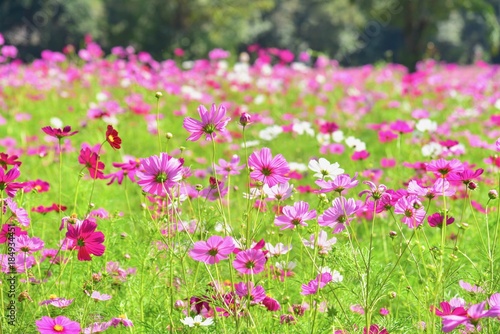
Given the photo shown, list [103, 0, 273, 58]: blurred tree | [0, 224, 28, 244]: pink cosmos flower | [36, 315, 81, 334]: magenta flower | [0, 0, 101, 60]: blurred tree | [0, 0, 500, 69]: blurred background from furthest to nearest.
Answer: [0, 0, 101, 60]: blurred tree
[103, 0, 273, 58]: blurred tree
[0, 0, 500, 69]: blurred background
[0, 224, 28, 244]: pink cosmos flower
[36, 315, 81, 334]: magenta flower

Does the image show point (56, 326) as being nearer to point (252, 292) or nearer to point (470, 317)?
point (252, 292)

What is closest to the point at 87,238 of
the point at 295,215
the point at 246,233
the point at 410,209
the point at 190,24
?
the point at 246,233

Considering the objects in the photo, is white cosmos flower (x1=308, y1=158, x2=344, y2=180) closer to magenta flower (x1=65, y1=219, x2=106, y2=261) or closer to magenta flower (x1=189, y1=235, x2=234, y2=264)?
magenta flower (x1=189, y1=235, x2=234, y2=264)

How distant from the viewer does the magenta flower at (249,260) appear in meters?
1.21

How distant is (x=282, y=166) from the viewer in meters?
1.29

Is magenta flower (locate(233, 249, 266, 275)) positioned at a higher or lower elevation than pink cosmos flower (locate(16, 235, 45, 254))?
lower

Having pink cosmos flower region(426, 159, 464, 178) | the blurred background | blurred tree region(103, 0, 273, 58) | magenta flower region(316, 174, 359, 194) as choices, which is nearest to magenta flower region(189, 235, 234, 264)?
magenta flower region(316, 174, 359, 194)

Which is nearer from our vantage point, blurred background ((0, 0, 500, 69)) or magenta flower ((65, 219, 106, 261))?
magenta flower ((65, 219, 106, 261))

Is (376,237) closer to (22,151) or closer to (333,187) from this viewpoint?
(333,187)

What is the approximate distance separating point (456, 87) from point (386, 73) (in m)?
1.36

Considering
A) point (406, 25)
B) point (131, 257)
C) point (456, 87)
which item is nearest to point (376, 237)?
point (131, 257)

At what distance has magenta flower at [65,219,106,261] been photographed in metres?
1.27

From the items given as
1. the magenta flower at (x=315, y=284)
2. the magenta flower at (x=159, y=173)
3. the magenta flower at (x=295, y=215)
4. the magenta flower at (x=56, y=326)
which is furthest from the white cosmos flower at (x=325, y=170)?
the magenta flower at (x=56, y=326)

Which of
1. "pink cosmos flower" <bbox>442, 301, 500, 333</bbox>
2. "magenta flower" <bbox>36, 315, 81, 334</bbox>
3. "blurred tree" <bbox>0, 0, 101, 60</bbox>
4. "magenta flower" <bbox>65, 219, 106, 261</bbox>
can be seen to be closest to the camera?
"pink cosmos flower" <bbox>442, 301, 500, 333</bbox>
